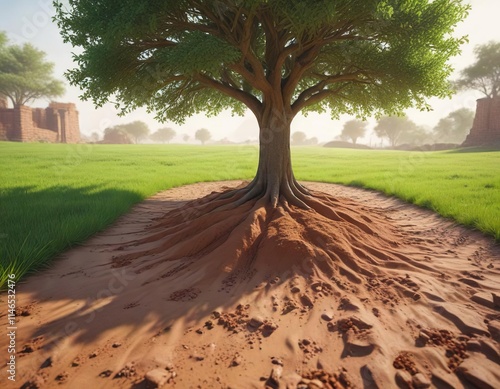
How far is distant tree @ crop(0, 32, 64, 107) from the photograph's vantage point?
52.0m

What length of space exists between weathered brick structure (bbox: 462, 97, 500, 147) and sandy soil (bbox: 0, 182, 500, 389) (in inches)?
2188

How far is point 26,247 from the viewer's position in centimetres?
457

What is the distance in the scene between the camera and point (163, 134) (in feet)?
451

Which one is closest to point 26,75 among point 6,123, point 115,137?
point 6,123

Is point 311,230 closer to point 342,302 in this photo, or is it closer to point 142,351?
point 342,302

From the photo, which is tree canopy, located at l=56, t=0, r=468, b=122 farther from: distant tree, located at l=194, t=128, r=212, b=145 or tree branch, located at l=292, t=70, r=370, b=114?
distant tree, located at l=194, t=128, r=212, b=145

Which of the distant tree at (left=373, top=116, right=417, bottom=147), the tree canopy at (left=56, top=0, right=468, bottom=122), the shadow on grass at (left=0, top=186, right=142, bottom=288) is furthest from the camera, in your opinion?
the distant tree at (left=373, top=116, right=417, bottom=147)

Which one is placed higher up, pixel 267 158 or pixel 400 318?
pixel 267 158

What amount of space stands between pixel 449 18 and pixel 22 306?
397 inches

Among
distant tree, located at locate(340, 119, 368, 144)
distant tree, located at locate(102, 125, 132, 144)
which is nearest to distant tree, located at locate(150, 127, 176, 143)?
distant tree, located at locate(102, 125, 132, 144)

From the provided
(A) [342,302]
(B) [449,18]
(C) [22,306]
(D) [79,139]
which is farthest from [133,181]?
(D) [79,139]

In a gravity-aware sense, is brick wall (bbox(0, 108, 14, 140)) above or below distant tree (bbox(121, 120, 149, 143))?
below

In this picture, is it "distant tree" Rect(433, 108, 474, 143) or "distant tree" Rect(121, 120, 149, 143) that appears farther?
"distant tree" Rect(121, 120, 149, 143)

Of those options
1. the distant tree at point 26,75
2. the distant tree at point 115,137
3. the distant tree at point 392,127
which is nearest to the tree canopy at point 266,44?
the distant tree at point 26,75
